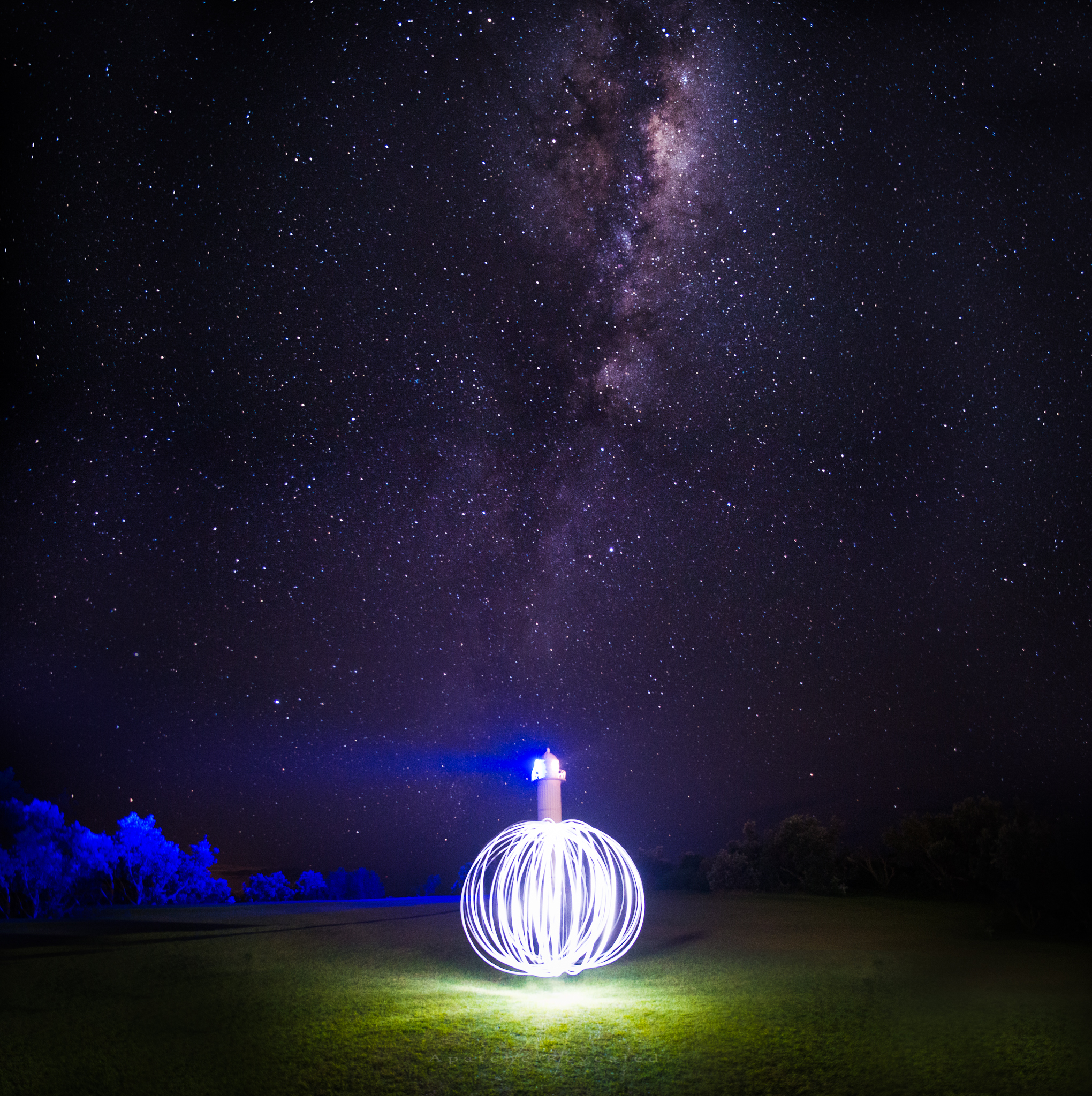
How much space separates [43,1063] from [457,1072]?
2.40 meters

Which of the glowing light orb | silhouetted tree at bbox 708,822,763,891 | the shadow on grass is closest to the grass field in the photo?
the shadow on grass

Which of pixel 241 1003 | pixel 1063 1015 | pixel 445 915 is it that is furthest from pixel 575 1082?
pixel 445 915

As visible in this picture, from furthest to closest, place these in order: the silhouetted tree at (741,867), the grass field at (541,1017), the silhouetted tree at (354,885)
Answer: the silhouetted tree at (354,885) → the silhouetted tree at (741,867) → the grass field at (541,1017)

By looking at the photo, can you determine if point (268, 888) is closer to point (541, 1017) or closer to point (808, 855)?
point (808, 855)

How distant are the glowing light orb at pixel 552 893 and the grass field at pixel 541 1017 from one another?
24cm

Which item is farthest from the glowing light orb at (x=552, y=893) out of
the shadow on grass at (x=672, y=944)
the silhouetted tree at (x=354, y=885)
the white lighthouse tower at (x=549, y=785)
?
the silhouetted tree at (x=354, y=885)

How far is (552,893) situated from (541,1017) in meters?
1.41

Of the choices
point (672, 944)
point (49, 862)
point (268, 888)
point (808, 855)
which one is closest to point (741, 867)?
point (808, 855)

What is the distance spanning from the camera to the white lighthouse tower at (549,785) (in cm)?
729

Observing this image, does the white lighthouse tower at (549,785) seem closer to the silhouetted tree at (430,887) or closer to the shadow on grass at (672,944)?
the shadow on grass at (672,944)

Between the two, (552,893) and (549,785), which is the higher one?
(549,785)

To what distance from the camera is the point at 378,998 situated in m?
6.52

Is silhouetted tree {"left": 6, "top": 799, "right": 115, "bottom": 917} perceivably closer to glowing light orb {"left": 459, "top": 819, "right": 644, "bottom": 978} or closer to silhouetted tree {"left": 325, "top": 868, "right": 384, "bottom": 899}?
silhouetted tree {"left": 325, "top": 868, "right": 384, "bottom": 899}

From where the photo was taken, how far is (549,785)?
290 inches
